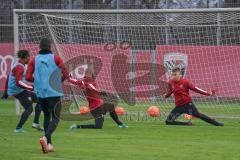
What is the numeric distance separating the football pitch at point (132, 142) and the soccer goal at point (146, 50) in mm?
3474

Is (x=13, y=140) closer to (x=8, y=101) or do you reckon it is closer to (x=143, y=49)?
(x=143, y=49)

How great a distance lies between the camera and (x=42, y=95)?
1460 centimetres

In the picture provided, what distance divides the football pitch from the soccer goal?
3.47m

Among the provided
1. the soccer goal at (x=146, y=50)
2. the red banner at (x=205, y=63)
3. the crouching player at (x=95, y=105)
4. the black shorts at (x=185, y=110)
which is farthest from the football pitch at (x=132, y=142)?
the red banner at (x=205, y=63)

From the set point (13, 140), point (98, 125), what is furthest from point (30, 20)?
point (13, 140)

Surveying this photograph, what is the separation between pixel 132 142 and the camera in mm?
16078

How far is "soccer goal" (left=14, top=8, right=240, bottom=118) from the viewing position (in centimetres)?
2378

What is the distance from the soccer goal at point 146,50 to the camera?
2378 cm

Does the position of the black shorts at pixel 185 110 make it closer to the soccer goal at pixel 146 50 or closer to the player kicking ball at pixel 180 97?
the player kicking ball at pixel 180 97

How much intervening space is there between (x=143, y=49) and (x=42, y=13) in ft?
15.7

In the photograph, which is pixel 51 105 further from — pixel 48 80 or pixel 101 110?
pixel 101 110

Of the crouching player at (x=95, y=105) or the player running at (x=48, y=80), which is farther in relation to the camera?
the crouching player at (x=95, y=105)

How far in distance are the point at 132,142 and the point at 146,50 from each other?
10.8m

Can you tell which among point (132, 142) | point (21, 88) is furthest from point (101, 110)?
point (132, 142)
